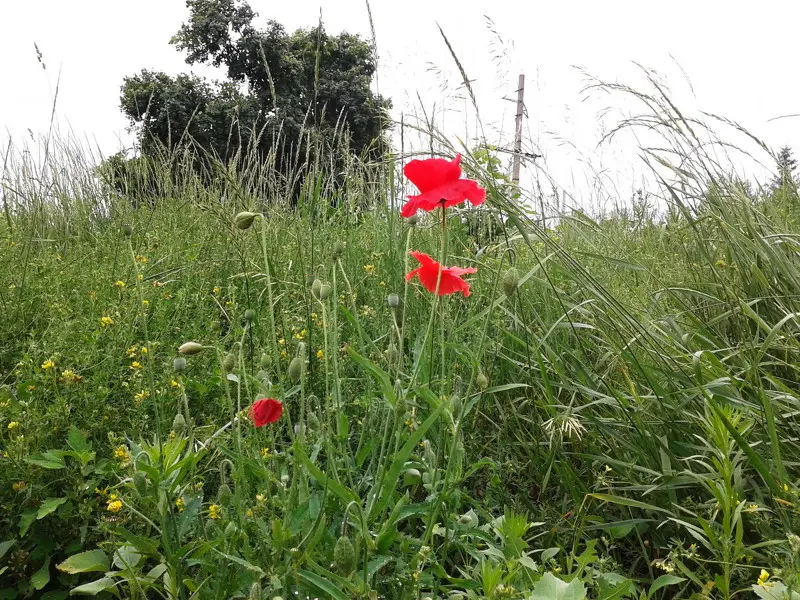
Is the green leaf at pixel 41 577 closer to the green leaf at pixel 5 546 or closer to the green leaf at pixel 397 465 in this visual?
the green leaf at pixel 5 546

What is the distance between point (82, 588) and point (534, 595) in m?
0.67

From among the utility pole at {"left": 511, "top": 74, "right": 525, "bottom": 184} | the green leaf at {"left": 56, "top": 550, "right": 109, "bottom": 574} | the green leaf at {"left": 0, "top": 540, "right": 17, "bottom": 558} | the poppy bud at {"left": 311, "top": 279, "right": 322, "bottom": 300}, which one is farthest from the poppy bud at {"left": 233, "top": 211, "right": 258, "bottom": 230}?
the utility pole at {"left": 511, "top": 74, "right": 525, "bottom": 184}

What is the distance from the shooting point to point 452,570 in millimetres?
1227

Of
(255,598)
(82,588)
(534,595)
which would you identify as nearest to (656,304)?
(534,595)

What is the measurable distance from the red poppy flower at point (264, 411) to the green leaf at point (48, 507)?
0.48 m

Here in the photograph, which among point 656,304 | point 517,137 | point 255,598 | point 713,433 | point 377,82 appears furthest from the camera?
point 517,137

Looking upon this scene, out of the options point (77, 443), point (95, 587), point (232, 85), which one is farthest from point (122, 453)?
point (232, 85)

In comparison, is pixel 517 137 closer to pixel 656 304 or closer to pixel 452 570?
pixel 656 304

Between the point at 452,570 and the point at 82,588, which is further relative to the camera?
the point at 452,570

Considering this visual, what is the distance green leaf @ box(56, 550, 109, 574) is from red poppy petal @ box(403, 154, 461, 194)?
32.7 inches

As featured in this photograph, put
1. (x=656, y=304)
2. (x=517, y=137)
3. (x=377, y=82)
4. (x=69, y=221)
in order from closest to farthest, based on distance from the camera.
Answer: (x=656, y=304) → (x=377, y=82) → (x=517, y=137) → (x=69, y=221)

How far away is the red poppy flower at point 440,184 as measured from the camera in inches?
38.8

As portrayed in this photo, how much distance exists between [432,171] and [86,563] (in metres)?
0.88

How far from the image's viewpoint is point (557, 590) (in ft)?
2.46
